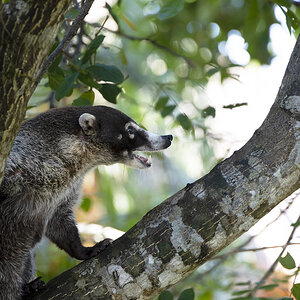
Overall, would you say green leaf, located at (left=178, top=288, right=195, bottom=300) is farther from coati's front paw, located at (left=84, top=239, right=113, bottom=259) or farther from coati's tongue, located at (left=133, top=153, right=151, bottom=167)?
coati's tongue, located at (left=133, top=153, right=151, bottom=167)

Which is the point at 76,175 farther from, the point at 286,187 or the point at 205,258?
the point at 286,187

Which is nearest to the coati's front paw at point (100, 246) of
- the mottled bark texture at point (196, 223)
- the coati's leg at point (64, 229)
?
the mottled bark texture at point (196, 223)

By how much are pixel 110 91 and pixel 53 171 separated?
78cm

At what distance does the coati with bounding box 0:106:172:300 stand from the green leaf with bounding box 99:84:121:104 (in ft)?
0.50

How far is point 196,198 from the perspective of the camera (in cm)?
304

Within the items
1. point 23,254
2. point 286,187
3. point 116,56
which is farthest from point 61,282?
point 116,56

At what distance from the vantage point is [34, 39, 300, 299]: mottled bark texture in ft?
9.70

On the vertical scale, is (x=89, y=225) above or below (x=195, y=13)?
below

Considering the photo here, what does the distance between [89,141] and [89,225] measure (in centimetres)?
221

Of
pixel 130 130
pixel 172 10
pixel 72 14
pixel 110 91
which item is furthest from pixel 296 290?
pixel 72 14

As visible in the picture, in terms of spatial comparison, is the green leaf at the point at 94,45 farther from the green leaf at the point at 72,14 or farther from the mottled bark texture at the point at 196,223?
the mottled bark texture at the point at 196,223

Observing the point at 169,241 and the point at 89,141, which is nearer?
the point at 169,241

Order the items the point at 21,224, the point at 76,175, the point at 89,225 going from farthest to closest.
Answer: the point at 89,225, the point at 76,175, the point at 21,224

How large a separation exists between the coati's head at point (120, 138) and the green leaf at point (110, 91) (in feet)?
0.49
